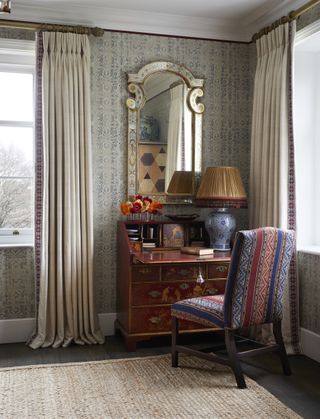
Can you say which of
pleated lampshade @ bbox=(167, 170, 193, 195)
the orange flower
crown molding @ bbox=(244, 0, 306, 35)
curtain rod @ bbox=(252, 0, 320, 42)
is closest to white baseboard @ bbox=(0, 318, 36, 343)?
the orange flower

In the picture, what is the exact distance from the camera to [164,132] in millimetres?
4461

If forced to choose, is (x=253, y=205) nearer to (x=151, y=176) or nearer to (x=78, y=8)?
(x=151, y=176)

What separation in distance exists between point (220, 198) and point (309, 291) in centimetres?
94

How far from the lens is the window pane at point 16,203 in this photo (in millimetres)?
4348

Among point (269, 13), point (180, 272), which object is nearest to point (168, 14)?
point (269, 13)

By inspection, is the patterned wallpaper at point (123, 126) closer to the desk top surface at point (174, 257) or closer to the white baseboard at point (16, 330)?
the white baseboard at point (16, 330)

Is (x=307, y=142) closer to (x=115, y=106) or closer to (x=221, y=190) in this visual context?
(x=221, y=190)

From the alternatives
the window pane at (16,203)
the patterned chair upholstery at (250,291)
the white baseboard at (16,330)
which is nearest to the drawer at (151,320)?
the patterned chair upholstery at (250,291)

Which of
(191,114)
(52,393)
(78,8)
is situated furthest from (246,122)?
(52,393)

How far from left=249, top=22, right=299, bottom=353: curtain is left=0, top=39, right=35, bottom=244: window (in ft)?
6.01

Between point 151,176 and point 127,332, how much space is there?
1285mm

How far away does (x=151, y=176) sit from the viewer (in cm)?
445

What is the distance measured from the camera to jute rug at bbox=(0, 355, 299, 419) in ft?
9.37

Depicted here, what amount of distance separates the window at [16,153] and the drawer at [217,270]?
147 centimetres
